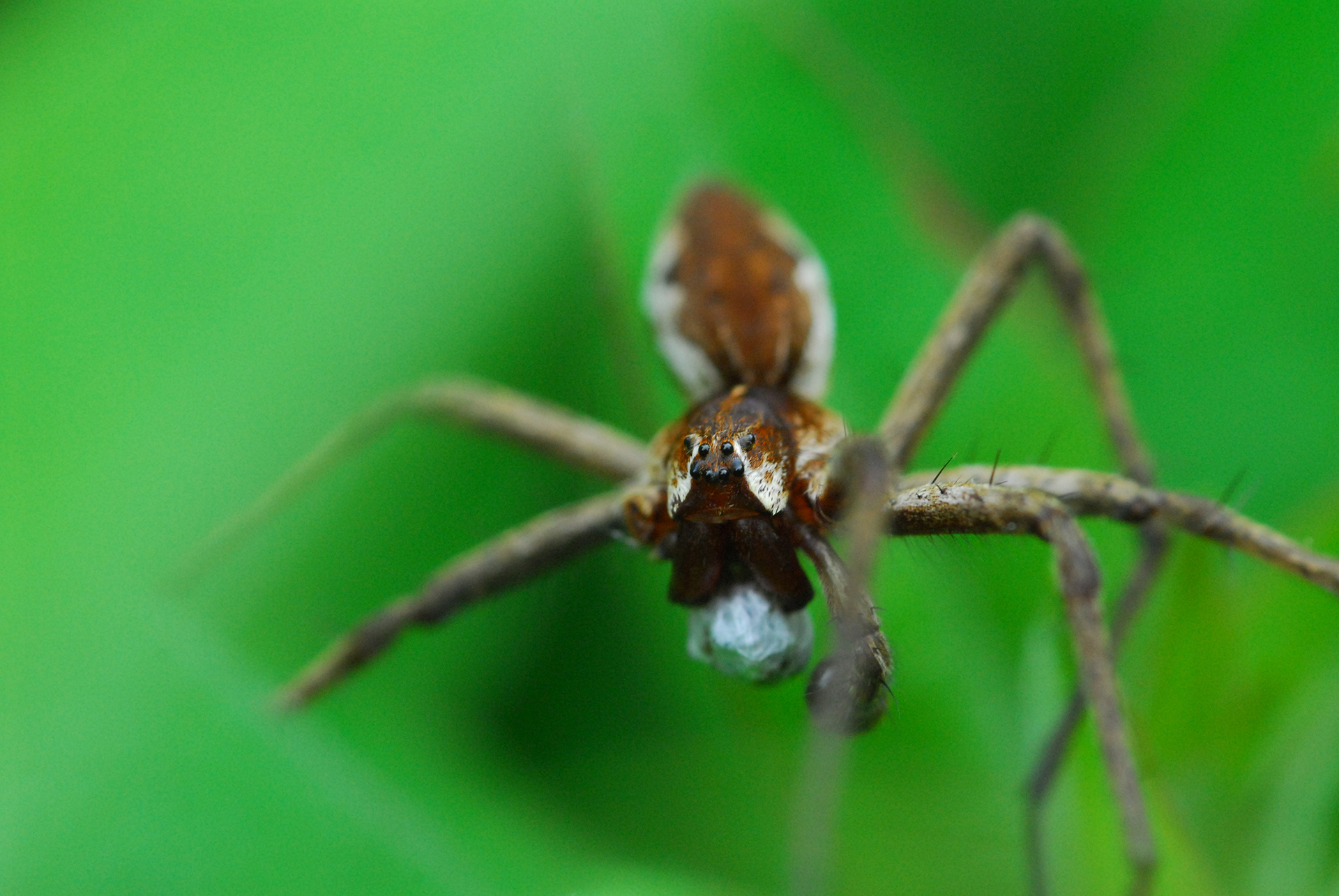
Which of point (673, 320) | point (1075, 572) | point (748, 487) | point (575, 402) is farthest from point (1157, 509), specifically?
point (575, 402)

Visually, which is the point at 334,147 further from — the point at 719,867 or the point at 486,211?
the point at 719,867

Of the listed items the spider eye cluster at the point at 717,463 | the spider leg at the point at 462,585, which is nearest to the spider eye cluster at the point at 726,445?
the spider eye cluster at the point at 717,463

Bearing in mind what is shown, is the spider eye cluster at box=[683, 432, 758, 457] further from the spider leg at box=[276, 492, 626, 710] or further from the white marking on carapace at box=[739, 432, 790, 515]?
the spider leg at box=[276, 492, 626, 710]

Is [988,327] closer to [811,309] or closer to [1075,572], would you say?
[811,309]

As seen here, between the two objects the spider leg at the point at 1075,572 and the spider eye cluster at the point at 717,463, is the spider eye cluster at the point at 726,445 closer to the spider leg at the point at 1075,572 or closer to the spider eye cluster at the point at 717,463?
the spider eye cluster at the point at 717,463

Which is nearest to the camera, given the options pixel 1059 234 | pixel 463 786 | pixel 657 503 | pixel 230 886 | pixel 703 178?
pixel 230 886

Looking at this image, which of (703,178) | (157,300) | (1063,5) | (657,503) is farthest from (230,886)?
(1063,5)
